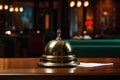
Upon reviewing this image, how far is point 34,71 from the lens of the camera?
6.32 ft

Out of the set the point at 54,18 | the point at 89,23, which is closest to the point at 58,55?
the point at 89,23

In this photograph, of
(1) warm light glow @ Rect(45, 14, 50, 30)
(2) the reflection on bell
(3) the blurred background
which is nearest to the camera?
(2) the reflection on bell

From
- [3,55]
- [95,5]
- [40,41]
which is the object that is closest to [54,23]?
[95,5]

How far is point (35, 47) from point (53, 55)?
38.8 feet

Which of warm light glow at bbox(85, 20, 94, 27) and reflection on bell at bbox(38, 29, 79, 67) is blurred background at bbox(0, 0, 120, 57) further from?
reflection on bell at bbox(38, 29, 79, 67)

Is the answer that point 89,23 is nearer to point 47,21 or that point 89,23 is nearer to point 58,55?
point 47,21

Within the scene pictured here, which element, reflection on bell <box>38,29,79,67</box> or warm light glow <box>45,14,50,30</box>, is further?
warm light glow <box>45,14,50,30</box>

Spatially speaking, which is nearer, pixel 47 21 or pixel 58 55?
pixel 58 55

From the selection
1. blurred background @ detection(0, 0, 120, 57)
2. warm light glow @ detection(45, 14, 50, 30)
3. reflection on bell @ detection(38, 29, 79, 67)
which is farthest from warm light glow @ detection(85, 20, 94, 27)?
reflection on bell @ detection(38, 29, 79, 67)

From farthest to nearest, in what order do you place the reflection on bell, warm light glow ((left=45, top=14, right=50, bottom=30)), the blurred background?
warm light glow ((left=45, top=14, right=50, bottom=30)) → the blurred background → the reflection on bell

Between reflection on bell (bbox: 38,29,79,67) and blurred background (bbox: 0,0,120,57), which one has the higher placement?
blurred background (bbox: 0,0,120,57)

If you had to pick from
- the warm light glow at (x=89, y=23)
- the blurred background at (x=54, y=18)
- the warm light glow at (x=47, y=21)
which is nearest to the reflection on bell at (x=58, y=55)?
the blurred background at (x=54, y=18)

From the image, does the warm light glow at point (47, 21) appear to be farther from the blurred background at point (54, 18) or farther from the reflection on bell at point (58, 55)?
the reflection on bell at point (58, 55)

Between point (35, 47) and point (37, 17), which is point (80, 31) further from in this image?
point (35, 47)
